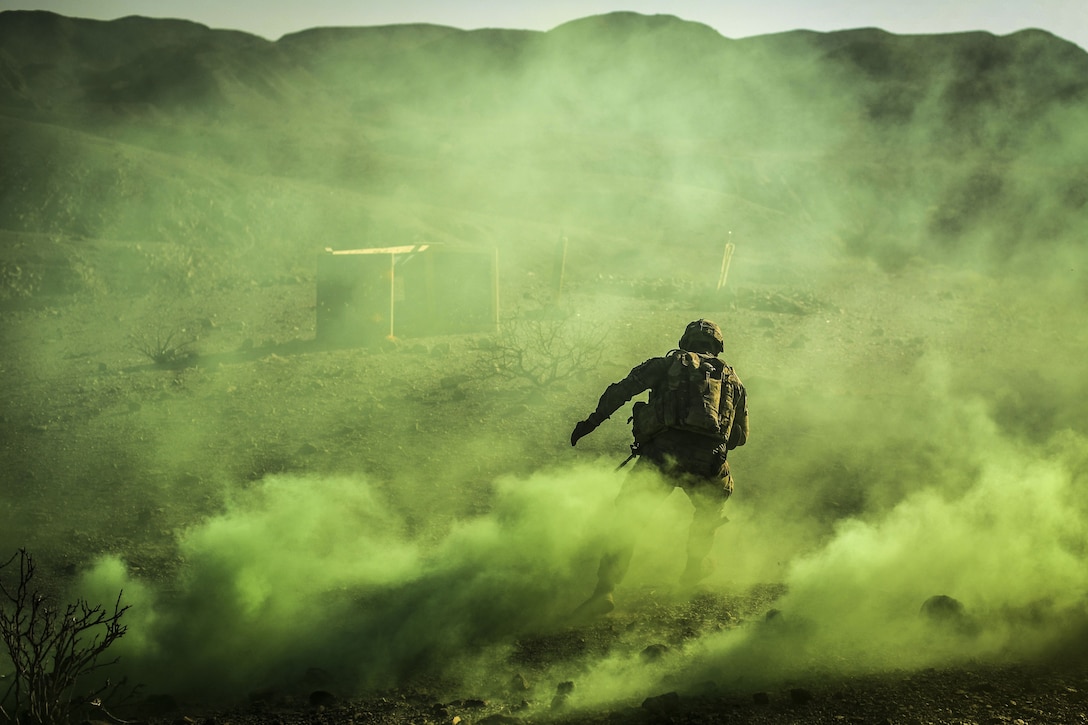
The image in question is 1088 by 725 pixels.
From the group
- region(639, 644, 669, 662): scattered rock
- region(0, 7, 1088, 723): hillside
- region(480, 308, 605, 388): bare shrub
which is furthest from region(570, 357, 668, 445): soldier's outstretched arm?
region(480, 308, 605, 388): bare shrub

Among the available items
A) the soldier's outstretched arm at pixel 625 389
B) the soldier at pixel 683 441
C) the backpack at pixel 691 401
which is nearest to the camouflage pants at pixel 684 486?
the soldier at pixel 683 441

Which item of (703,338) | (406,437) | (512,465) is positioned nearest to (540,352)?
(406,437)

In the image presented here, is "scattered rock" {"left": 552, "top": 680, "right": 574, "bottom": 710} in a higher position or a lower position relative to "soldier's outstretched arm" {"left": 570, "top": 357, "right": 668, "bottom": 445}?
lower

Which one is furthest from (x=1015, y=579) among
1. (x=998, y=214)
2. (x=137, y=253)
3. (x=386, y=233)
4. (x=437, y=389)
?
(x=998, y=214)

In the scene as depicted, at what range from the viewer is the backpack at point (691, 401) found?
5082 mm

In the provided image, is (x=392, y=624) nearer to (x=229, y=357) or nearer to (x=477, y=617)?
(x=477, y=617)

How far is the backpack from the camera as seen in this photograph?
5082 mm

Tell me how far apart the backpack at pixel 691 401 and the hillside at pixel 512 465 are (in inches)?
27.4

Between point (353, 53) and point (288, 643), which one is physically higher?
point (353, 53)

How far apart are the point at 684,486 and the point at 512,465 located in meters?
2.53

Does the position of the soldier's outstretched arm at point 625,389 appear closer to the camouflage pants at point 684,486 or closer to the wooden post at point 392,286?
the camouflage pants at point 684,486

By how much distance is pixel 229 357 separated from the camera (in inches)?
417

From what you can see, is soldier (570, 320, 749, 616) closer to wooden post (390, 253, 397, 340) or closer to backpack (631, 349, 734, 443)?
backpack (631, 349, 734, 443)

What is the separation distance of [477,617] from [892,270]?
72.8ft
